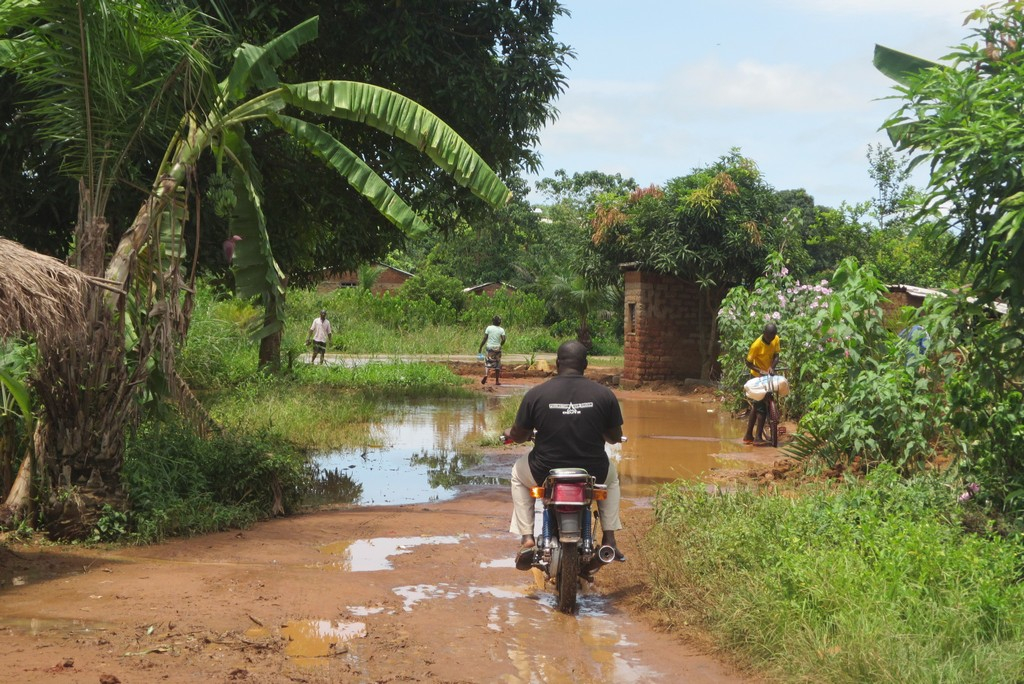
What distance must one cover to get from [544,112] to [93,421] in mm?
9081

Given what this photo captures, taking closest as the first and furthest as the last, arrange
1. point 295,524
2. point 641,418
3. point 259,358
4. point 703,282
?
point 295,524, point 641,418, point 259,358, point 703,282

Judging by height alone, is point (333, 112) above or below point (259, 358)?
above

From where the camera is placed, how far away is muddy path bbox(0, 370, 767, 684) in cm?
540

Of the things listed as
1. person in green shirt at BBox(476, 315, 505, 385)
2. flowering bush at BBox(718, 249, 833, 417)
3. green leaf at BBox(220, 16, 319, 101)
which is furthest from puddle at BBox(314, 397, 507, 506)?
person in green shirt at BBox(476, 315, 505, 385)

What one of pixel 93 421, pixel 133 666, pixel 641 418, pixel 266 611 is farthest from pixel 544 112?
pixel 133 666

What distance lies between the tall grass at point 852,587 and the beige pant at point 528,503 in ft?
1.39

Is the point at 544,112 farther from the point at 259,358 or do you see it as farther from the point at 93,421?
the point at 93,421

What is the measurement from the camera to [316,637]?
595 centimetres

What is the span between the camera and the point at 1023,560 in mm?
6008

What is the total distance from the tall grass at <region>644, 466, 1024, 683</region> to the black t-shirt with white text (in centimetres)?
88

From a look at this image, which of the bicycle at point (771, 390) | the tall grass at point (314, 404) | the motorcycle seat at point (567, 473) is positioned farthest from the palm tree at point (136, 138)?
the bicycle at point (771, 390)

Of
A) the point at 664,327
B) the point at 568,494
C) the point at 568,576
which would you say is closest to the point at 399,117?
the point at 568,494

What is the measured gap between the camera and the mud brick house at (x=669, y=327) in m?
24.0

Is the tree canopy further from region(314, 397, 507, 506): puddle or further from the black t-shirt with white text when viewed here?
region(314, 397, 507, 506): puddle
